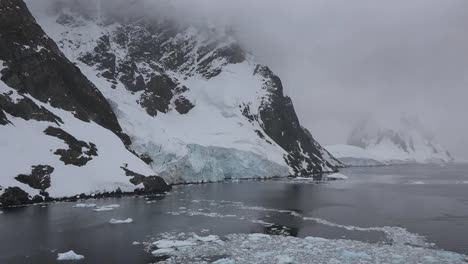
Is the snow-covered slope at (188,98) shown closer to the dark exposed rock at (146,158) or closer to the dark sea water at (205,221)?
the dark exposed rock at (146,158)

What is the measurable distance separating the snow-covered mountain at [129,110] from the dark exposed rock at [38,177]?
147 mm

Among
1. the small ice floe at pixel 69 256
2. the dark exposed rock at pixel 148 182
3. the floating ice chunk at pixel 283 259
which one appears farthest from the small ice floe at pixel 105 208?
the floating ice chunk at pixel 283 259

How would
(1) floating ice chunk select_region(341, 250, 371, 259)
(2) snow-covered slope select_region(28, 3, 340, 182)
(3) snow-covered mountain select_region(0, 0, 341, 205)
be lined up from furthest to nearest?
(2) snow-covered slope select_region(28, 3, 340, 182) → (3) snow-covered mountain select_region(0, 0, 341, 205) → (1) floating ice chunk select_region(341, 250, 371, 259)

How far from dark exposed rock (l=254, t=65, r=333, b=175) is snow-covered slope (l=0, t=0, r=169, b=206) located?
236 feet

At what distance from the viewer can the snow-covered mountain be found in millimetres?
72125

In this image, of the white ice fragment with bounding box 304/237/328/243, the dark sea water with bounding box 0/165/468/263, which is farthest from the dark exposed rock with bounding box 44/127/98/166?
the white ice fragment with bounding box 304/237/328/243

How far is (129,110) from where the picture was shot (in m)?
125

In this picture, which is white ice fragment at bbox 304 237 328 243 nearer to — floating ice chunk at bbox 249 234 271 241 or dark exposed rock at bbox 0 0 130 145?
floating ice chunk at bbox 249 234 271 241

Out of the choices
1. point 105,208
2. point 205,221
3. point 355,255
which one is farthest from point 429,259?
point 105,208

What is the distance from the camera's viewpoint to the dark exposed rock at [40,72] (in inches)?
3423

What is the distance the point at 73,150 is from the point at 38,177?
10.3 metres

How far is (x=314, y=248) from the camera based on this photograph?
36969mm

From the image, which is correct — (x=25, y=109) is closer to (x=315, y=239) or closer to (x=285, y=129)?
(x=315, y=239)

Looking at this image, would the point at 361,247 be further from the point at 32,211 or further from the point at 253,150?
the point at 253,150
